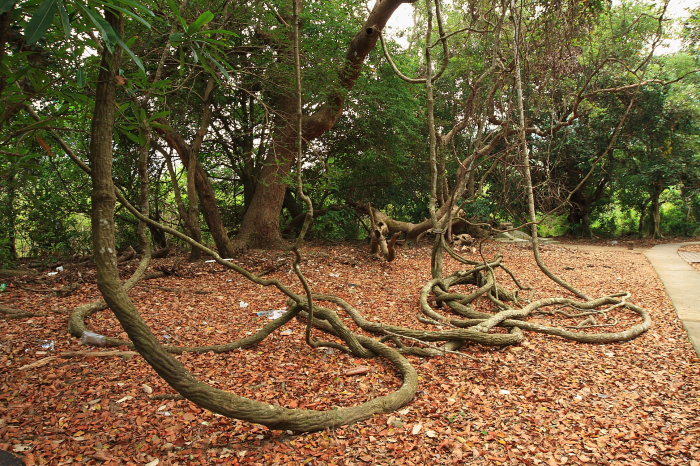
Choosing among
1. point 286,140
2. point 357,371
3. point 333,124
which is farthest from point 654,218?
point 357,371

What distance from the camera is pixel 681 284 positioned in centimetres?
629

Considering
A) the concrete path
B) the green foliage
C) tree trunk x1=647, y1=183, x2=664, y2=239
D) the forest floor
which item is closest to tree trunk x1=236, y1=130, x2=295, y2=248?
the forest floor

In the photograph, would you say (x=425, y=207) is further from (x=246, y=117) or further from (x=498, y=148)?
(x=246, y=117)

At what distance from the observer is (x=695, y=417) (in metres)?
2.43

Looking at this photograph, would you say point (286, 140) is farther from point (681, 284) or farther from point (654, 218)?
point (654, 218)

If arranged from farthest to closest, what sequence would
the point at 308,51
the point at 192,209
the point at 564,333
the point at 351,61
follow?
the point at 351,61
the point at 308,51
the point at 192,209
the point at 564,333

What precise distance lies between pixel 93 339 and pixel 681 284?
309 inches

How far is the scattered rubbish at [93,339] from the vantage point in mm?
3199

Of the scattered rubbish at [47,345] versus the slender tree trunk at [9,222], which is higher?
the slender tree trunk at [9,222]

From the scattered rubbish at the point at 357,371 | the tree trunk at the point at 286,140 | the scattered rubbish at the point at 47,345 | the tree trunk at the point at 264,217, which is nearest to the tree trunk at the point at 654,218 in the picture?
the tree trunk at the point at 286,140

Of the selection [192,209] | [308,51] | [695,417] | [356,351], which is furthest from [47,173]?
[695,417]

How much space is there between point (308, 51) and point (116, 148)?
4.25 m

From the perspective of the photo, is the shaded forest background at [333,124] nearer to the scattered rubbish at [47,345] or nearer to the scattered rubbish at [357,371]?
the scattered rubbish at [47,345]

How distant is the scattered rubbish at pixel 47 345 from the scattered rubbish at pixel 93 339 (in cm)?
19
